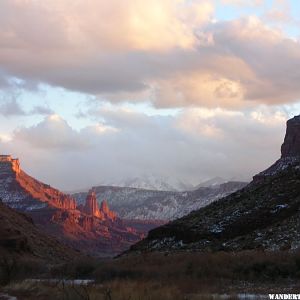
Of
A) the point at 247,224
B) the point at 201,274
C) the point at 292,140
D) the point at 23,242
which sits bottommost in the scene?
the point at 201,274

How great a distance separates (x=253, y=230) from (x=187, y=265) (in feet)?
85.6

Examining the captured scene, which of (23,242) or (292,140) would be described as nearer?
(23,242)

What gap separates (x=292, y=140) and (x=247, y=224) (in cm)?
7931

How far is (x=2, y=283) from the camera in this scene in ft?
133

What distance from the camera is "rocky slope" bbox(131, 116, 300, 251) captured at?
2276 inches

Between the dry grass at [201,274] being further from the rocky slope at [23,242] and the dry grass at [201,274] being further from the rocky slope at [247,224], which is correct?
the rocky slope at [23,242]

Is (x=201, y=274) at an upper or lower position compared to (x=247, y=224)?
lower

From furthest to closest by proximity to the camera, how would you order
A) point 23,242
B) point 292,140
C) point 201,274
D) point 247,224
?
point 292,140
point 23,242
point 247,224
point 201,274

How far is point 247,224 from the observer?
70.3 meters

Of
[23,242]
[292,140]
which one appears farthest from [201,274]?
[292,140]

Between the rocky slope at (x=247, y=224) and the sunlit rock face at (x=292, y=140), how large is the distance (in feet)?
159

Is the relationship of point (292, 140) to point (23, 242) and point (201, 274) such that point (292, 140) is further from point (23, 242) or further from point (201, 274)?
point (201, 274)

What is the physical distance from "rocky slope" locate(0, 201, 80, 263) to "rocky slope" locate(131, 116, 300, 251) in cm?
1715

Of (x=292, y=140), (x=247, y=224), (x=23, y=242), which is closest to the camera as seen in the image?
(x=247, y=224)
